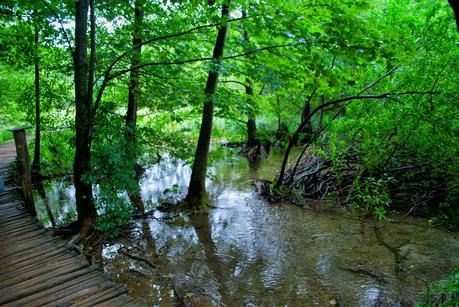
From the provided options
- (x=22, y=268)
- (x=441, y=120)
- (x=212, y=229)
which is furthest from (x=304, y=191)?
(x=22, y=268)

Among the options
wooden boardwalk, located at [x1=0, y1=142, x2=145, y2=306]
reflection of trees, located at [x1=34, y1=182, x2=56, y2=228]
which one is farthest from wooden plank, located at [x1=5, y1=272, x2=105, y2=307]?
reflection of trees, located at [x1=34, y1=182, x2=56, y2=228]

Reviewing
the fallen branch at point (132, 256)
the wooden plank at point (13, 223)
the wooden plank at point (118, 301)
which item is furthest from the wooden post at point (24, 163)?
the wooden plank at point (118, 301)

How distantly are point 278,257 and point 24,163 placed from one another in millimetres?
5798

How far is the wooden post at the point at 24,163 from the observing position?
21.9 ft

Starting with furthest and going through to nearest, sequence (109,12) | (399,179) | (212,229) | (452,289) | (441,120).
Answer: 1. (399,179)
2. (212,229)
3. (109,12)
4. (441,120)
5. (452,289)

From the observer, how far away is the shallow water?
15.6 feet

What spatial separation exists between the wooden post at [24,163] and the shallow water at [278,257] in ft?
5.50

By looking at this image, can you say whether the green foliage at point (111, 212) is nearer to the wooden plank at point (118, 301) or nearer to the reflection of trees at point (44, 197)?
the wooden plank at point (118, 301)

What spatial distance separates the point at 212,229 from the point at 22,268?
3.93 metres

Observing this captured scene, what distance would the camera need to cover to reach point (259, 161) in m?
14.7

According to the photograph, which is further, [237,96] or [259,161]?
[259,161]

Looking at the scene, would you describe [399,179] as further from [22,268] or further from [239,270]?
[22,268]

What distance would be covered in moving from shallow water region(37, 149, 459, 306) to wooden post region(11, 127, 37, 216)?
1678 mm

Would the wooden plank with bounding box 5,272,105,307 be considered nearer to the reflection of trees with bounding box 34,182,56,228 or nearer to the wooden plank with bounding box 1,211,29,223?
the wooden plank with bounding box 1,211,29,223
